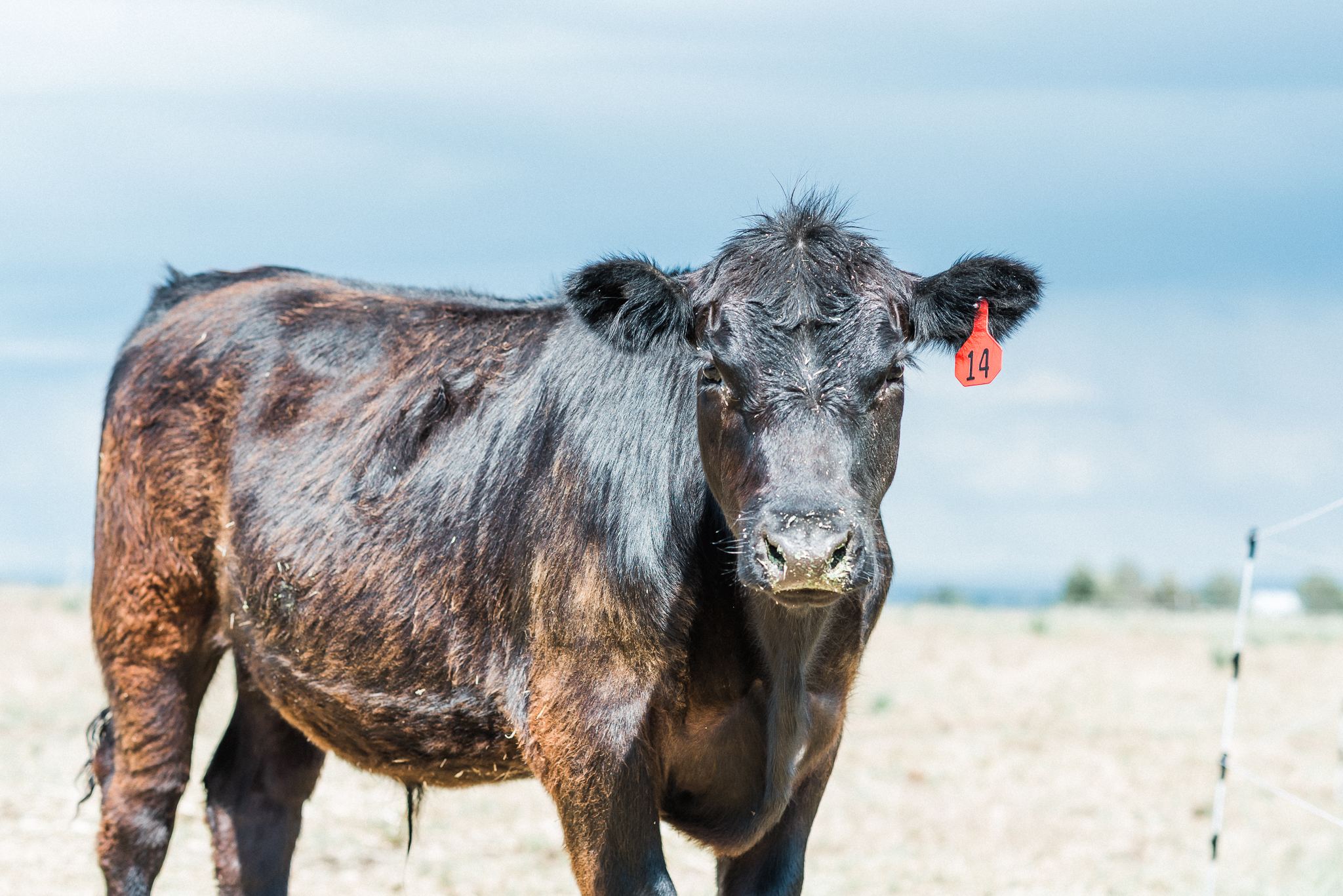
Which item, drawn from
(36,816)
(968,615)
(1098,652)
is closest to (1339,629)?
(968,615)

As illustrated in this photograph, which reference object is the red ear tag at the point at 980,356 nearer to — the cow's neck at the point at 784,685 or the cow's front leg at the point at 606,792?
the cow's neck at the point at 784,685

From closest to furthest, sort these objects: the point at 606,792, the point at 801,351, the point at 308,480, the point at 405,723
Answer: the point at 801,351
the point at 606,792
the point at 405,723
the point at 308,480

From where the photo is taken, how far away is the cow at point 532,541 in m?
4.59

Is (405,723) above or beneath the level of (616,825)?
above

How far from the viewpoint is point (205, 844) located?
30.1 ft

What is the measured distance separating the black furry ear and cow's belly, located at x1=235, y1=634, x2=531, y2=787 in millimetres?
2249

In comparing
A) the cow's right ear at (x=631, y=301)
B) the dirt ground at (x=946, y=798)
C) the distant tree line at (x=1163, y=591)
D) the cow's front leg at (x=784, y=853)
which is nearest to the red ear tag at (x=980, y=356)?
the cow's right ear at (x=631, y=301)

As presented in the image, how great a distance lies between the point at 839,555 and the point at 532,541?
1567mm

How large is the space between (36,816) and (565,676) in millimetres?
6259

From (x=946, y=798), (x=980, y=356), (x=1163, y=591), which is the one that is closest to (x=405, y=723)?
(x=980, y=356)

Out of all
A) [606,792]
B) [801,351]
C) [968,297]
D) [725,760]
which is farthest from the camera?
[968,297]

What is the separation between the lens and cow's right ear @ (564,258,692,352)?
493 centimetres

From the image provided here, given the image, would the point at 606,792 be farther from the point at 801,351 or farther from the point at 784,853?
the point at 801,351

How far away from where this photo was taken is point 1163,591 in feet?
133
